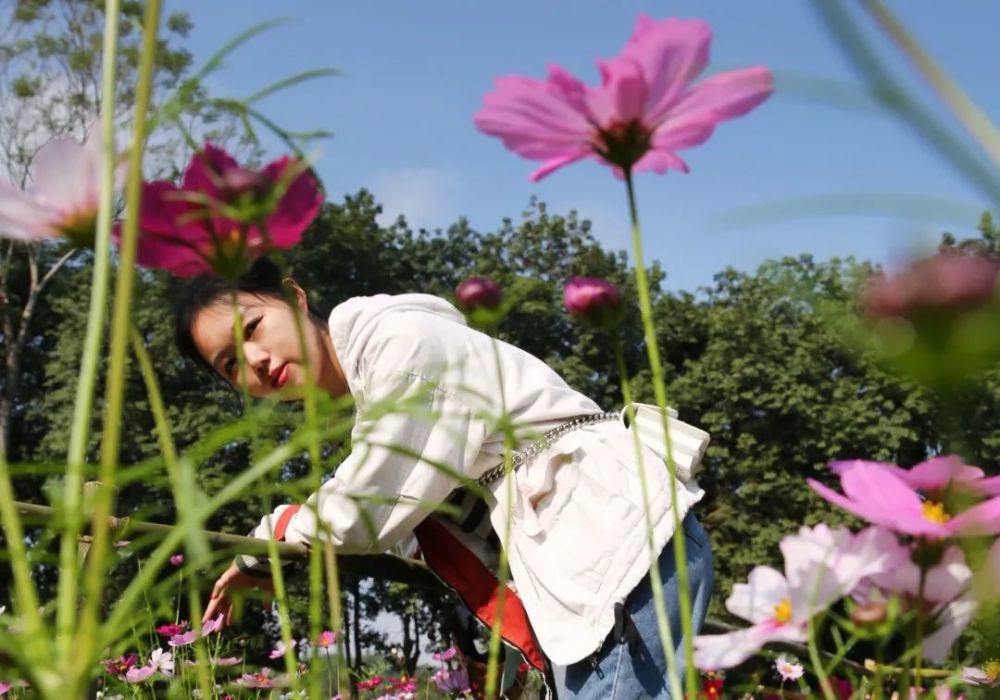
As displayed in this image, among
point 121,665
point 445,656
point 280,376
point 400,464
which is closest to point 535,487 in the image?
point 400,464

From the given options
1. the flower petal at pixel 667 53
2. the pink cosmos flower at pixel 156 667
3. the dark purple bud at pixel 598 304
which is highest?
the flower petal at pixel 667 53

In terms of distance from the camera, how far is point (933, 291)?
0.63 ft

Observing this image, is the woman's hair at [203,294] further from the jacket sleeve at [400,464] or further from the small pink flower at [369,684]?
the small pink flower at [369,684]

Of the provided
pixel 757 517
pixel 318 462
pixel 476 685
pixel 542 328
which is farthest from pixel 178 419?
pixel 318 462

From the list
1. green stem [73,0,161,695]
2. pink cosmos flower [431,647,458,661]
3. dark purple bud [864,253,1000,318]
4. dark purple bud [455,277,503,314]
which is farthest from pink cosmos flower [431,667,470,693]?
dark purple bud [864,253,1000,318]

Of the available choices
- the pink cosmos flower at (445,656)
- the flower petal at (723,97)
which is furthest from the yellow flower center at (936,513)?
the pink cosmos flower at (445,656)

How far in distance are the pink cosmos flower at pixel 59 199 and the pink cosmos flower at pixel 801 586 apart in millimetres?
262

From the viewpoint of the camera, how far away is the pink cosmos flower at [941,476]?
1.07 ft

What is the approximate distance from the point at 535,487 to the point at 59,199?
915 millimetres

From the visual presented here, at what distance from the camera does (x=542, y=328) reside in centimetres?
1373

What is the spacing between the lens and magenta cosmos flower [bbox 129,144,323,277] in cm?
33

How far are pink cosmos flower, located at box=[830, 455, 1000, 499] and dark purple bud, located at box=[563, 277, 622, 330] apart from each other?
0.14 m

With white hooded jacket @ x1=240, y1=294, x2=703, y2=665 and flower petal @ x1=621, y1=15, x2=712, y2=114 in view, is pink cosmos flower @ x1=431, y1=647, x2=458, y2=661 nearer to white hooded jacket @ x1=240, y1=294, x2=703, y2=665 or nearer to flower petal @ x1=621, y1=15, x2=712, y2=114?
white hooded jacket @ x1=240, y1=294, x2=703, y2=665

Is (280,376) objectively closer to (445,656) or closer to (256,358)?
(256,358)
